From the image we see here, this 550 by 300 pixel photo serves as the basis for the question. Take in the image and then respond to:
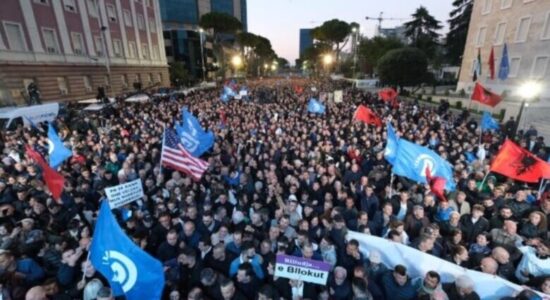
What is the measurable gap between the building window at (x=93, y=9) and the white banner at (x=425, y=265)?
105 feet

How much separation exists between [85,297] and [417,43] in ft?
181

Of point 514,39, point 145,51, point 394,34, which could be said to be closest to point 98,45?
point 145,51

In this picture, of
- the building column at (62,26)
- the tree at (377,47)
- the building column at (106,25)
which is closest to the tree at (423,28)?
the tree at (377,47)

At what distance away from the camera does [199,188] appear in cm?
779

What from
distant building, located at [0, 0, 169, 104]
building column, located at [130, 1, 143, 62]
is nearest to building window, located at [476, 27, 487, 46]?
distant building, located at [0, 0, 169, 104]

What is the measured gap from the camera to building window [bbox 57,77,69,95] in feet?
76.7

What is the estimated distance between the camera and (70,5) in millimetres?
25062

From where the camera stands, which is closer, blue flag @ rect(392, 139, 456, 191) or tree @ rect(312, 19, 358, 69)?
blue flag @ rect(392, 139, 456, 191)

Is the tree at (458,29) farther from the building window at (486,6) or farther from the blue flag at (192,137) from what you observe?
the blue flag at (192,137)

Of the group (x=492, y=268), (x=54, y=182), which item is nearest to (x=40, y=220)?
(x=54, y=182)

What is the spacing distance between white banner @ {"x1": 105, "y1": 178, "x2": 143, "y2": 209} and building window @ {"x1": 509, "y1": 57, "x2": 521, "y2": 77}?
32.1 m

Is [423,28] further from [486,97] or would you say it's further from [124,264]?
[124,264]

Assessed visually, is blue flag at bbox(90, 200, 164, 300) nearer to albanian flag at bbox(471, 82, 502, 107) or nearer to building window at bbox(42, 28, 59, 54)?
albanian flag at bbox(471, 82, 502, 107)

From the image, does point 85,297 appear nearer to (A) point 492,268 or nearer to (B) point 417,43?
(A) point 492,268
